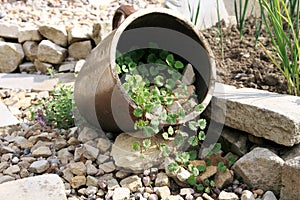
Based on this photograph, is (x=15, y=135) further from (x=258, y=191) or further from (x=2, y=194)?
(x=258, y=191)

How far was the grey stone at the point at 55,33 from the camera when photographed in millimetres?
3809

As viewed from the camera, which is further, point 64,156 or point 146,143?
point 64,156

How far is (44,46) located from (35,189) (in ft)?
6.59

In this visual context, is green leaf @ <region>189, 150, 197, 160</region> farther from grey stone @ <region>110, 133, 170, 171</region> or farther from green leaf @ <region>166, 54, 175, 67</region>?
green leaf @ <region>166, 54, 175, 67</region>

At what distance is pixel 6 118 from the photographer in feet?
9.70

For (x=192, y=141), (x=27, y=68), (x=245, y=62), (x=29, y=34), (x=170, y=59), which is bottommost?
(x=27, y=68)

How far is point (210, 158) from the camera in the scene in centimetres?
230

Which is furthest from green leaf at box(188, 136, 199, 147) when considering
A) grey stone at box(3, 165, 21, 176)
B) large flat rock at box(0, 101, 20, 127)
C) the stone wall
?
the stone wall

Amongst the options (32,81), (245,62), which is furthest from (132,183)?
Result: (32,81)

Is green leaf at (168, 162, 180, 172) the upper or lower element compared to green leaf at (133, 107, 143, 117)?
lower

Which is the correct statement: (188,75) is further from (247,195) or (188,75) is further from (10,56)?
(10,56)

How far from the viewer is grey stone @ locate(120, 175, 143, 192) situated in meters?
2.12

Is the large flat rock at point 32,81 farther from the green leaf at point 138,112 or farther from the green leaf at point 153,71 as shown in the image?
the green leaf at point 138,112

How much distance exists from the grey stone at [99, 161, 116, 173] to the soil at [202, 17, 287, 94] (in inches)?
31.4
